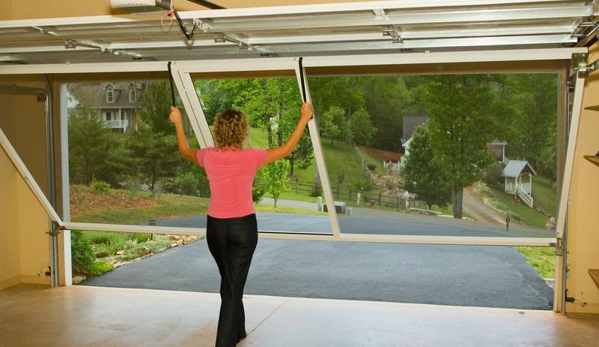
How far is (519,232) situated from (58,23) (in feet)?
11.7

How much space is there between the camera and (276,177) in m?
5.27

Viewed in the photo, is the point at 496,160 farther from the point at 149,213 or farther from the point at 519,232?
the point at 149,213

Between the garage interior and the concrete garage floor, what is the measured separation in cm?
2

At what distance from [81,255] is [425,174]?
4.30m

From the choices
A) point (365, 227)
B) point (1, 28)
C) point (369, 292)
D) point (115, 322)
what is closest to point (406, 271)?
point (369, 292)

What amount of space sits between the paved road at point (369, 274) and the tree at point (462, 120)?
2.01 m

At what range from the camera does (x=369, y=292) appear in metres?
Result: 6.84

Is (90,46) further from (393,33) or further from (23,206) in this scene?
(23,206)

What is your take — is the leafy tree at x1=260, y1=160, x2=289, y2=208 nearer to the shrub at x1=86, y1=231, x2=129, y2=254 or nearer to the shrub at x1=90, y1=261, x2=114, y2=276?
the shrub at x1=90, y1=261, x2=114, y2=276

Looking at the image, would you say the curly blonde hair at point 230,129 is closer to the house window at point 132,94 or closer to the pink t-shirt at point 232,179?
the pink t-shirt at point 232,179

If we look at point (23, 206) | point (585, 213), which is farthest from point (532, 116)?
point (23, 206)

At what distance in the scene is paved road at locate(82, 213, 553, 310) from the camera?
6727 millimetres

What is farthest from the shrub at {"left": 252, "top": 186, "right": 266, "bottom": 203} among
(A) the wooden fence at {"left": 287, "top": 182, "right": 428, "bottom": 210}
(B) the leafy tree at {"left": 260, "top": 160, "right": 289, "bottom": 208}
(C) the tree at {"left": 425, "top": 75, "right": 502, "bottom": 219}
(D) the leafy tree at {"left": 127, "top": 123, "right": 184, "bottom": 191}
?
(C) the tree at {"left": 425, "top": 75, "right": 502, "bottom": 219}

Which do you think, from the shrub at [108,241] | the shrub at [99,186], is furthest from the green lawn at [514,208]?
the shrub at [108,241]
